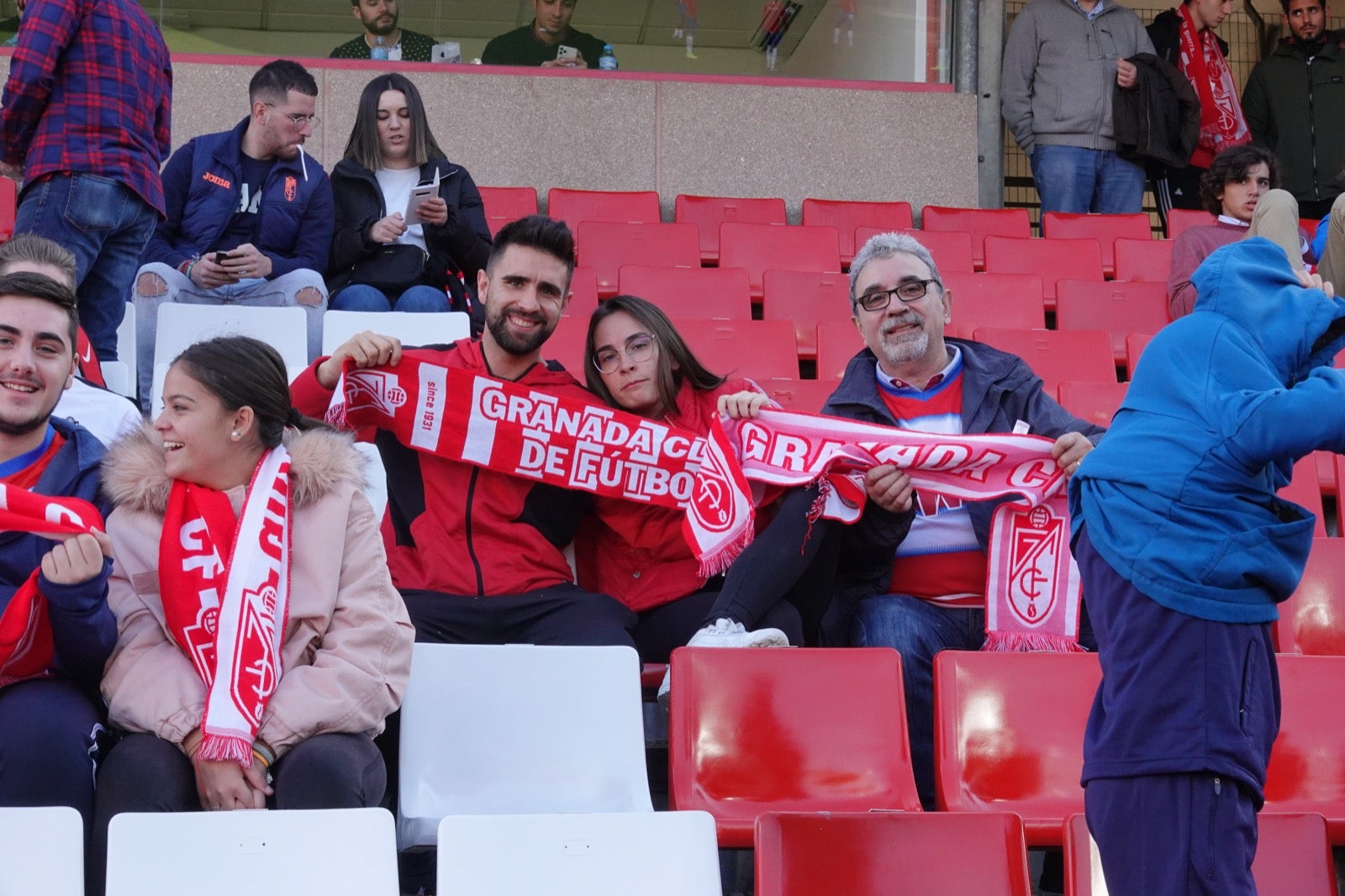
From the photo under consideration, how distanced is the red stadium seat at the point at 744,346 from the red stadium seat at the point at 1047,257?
1.73 meters

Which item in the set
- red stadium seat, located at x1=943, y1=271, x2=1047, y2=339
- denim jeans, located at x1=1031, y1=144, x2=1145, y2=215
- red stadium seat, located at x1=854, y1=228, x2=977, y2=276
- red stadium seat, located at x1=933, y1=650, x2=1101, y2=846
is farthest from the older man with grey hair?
denim jeans, located at x1=1031, y1=144, x2=1145, y2=215

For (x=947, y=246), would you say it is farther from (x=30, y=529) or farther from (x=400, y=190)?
(x=30, y=529)

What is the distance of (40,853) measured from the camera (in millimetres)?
2107

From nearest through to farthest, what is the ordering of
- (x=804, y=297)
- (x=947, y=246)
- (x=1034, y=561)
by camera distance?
1. (x=1034, y=561)
2. (x=804, y=297)
3. (x=947, y=246)

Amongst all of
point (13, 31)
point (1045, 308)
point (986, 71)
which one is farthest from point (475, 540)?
point (986, 71)

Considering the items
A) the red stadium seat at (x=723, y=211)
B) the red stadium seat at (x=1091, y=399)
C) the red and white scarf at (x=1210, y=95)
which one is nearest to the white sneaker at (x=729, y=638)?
the red stadium seat at (x=1091, y=399)

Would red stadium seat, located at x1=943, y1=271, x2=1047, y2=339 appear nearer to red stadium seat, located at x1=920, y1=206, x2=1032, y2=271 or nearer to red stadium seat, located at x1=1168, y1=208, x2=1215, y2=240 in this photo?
red stadium seat, located at x1=920, y1=206, x2=1032, y2=271

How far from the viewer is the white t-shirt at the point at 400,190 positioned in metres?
4.97

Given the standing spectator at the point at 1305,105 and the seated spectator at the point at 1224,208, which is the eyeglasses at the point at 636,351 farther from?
the standing spectator at the point at 1305,105

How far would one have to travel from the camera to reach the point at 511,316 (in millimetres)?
3447

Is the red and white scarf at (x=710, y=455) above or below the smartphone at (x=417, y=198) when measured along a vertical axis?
below

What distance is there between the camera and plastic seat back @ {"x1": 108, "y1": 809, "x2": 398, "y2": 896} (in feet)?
7.04

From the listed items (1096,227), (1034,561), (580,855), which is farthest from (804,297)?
(580,855)

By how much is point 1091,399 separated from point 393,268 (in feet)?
7.02
